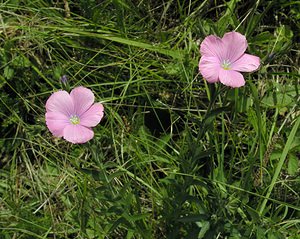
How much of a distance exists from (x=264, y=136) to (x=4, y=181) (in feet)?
3.14

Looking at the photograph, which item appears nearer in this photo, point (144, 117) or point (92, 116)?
point (92, 116)

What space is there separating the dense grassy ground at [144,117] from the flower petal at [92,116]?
34cm

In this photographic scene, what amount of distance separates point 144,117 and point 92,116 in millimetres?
660

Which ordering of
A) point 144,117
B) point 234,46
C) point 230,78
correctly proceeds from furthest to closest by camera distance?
point 144,117, point 234,46, point 230,78

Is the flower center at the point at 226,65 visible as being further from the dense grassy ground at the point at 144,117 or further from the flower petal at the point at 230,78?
the dense grassy ground at the point at 144,117

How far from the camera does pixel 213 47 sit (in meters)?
1.44

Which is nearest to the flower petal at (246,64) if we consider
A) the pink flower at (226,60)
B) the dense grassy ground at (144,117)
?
the pink flower at (226,60)

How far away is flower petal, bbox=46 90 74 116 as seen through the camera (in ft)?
4.83

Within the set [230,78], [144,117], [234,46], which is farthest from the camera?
[144,117]

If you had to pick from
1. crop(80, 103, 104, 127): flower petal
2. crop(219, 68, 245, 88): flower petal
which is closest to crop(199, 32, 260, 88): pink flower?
crop(219, 68, 245, 88): flower petal

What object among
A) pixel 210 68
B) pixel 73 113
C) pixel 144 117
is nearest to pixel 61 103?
pixel 73 113

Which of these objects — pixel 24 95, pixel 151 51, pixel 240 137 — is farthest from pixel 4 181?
pixel 240 137

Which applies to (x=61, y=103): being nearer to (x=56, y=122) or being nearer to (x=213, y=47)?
(x=56, y=122)

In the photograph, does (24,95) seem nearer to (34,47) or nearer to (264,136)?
(34,47)
